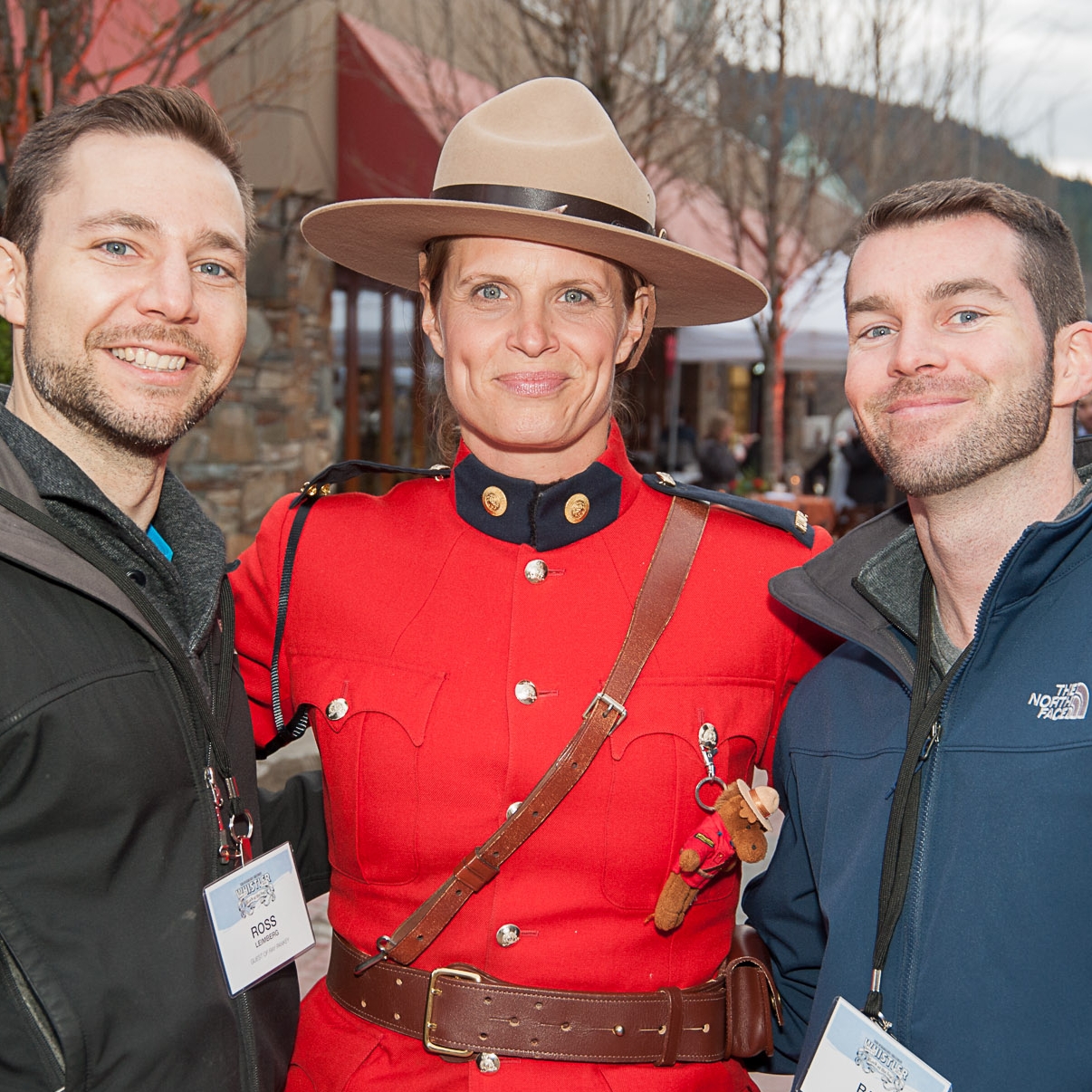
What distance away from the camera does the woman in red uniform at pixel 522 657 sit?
2.04 metres

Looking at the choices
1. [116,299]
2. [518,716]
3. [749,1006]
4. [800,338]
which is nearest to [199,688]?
[518,716]

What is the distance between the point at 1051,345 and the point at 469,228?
1.08 meters

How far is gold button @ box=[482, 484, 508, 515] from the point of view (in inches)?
91.2

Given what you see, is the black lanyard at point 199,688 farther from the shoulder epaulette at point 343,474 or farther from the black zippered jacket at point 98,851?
the shoulder epaulette at point 343,474

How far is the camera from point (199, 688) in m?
1.91

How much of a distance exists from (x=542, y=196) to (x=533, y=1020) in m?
1.47

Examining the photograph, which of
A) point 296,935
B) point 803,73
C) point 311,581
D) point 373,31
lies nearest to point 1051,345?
point 311,581

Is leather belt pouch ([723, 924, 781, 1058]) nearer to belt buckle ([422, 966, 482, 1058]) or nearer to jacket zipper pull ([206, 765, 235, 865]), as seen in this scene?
belt buckle ([422, 966, 482, 1058])

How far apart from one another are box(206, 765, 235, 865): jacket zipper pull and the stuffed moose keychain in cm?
73

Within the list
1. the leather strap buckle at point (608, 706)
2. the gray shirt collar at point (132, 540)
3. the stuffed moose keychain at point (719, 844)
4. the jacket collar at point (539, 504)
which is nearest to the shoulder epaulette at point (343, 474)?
the jacket collar at point (539, 504)

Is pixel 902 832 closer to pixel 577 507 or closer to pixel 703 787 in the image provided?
pixel 703 787

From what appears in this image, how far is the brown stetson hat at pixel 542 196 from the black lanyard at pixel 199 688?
839mm

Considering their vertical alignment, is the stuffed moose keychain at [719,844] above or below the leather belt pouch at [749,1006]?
above

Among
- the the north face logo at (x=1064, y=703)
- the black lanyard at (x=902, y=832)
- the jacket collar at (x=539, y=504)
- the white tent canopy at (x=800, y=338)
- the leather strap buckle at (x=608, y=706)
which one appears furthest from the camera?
the white tent canopy at (x=800, y=338)
